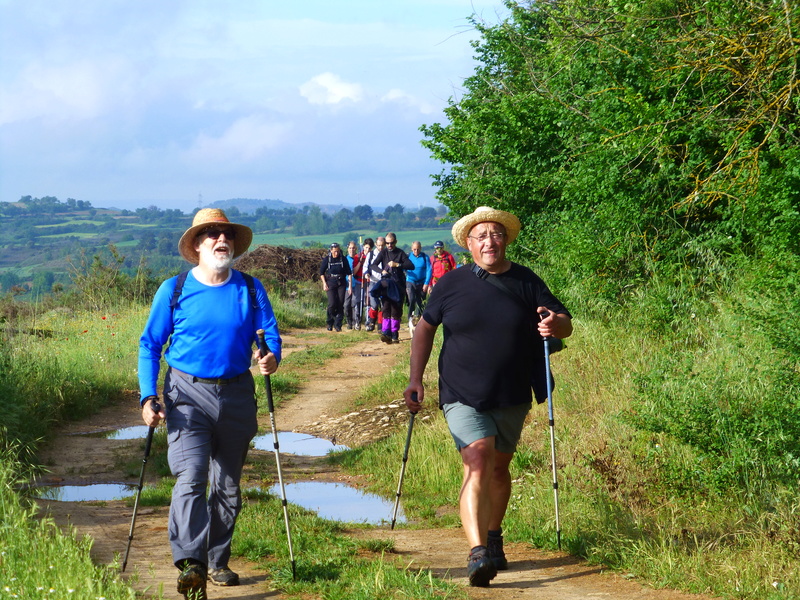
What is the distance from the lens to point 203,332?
510 cm

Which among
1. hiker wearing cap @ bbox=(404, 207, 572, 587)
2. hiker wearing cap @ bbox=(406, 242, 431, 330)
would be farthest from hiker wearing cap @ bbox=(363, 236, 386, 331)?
hiker wearing cap @ bbox=(404, 207, 572, 587)

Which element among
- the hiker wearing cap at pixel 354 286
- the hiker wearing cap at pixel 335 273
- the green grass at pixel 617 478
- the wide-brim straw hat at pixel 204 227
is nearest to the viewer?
the green grass at pixel 617 478

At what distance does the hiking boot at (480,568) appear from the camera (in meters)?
5.08

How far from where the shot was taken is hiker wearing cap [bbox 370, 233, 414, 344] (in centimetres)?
1755

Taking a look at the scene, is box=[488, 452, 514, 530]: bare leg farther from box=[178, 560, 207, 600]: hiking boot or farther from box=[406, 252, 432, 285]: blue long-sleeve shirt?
box=[406, 252, 432, 285]: blue long-sleeve shirt

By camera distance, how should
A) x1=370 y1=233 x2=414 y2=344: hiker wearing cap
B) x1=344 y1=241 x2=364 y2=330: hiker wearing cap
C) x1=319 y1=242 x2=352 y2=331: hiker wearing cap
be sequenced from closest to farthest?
x1=370 y1=233 x2=414 y2=344: hiker wearing cap
x1=319 y1=242 x2=352 y2=331: hiker wearing cap
x1=344 y1=241 x2=364 y2=330: hiker wearing cap

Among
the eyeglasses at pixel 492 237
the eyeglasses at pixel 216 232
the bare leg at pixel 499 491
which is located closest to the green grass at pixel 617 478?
the bare leg at pixel 499 491

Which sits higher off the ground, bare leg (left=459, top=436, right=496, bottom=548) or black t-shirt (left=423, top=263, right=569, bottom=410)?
black t-shirt (left=423, top=263, right=569, bottom=410)

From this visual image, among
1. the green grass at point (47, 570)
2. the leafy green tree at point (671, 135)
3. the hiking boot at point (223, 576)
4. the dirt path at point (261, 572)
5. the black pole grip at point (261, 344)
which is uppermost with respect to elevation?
the leafy green tree at point (671, 135)

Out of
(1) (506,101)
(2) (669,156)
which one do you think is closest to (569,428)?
(2) (669,156)

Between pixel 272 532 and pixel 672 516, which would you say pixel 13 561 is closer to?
pixel 272 532

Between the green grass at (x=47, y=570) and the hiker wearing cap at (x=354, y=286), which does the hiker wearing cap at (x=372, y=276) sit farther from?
the green grass at (x=47, y=570)

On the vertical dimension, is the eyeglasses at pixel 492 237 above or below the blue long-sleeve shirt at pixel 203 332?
above

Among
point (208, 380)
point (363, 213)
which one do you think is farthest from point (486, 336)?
point (363, 213)
